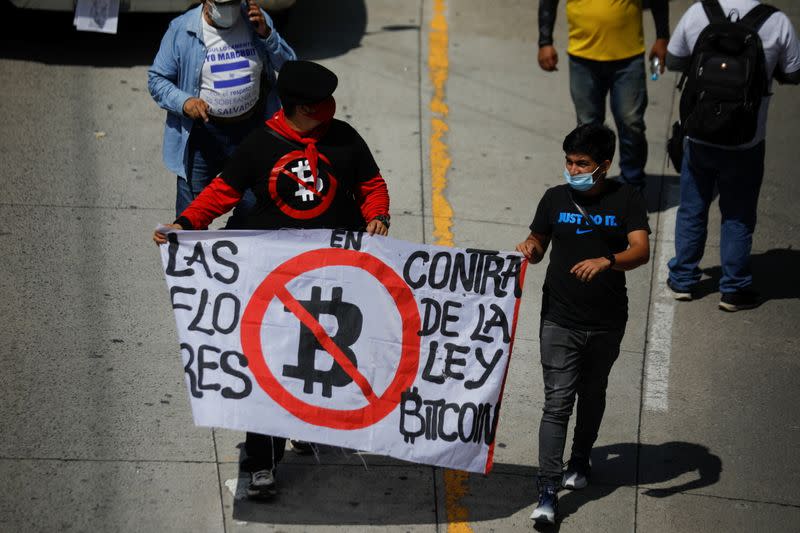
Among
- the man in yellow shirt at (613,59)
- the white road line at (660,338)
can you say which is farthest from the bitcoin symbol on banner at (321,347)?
the man in yellow shirt at (613,59)

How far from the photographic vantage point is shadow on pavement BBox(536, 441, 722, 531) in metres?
5.61

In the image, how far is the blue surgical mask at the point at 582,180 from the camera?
504 cm

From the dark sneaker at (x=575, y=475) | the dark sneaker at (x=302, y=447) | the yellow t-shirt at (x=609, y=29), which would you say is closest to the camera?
the dark sneaker at (x=575, y=475)

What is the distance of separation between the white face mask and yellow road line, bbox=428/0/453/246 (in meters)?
2.31

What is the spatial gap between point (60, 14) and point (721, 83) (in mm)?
6660

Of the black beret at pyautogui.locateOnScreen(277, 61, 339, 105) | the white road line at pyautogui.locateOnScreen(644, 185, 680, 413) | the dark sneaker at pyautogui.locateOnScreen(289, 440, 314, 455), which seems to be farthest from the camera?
the white road line at pyautogui.locateOnScreen(644, 185, 680, 413)

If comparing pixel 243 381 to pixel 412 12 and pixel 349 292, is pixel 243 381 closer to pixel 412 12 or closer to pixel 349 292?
pixel 349 292

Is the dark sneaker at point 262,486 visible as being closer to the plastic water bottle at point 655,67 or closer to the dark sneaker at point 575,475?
the dark sneaker at point 575,475

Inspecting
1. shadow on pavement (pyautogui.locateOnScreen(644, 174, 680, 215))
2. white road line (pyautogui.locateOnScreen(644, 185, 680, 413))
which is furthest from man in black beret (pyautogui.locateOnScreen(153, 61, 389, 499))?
shadow on pavement (pyautogui.locateOnScreen(644, 174, 680, 215))

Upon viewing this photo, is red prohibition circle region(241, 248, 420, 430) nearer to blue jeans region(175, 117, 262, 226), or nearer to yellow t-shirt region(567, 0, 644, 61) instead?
blue jeans region(175, 117, 262, 226)

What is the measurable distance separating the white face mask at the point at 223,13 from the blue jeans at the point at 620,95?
10.1ft

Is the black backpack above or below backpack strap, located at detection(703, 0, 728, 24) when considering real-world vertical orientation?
below

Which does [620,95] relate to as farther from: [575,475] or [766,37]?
[575,475]

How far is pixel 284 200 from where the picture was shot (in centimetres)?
521
